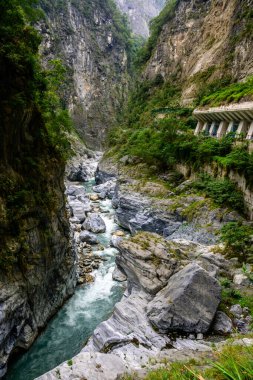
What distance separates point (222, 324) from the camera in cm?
962

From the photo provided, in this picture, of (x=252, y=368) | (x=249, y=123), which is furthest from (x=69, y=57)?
(x=252, y=368)

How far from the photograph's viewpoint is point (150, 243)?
1302 cm

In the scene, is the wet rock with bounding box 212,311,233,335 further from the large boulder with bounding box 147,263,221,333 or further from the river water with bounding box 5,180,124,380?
the river water with bounding box 5,180,124,380

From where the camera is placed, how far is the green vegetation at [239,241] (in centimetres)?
1465

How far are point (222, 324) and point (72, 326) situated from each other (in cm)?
707

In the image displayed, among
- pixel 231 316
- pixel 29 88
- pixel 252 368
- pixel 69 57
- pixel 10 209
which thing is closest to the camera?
pixel 252 368

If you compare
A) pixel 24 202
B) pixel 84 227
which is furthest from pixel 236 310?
pixel 84 227

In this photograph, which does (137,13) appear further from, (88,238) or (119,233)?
(88,238)

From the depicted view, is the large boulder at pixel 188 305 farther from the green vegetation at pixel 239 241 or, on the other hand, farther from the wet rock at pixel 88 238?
the wet rock at pixel 88 238

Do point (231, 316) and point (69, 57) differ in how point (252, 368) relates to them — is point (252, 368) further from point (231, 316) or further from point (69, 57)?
point (69, 57)

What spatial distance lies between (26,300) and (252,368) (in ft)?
29.1

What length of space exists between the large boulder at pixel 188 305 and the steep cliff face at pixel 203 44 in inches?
1292

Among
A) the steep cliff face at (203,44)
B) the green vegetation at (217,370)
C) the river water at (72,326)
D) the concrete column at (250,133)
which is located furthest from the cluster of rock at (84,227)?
the steep cliff face at (203,44)

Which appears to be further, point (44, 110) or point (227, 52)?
point (227, 52)
